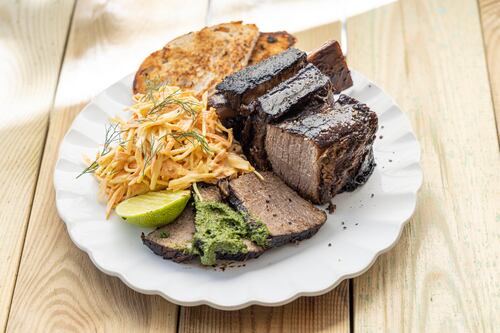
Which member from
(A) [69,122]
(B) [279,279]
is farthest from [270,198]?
(A) [69,122]

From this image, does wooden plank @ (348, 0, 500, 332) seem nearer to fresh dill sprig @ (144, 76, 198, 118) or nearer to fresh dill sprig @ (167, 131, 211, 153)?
fresh dill sprig @ (167, 131, 211, 153)

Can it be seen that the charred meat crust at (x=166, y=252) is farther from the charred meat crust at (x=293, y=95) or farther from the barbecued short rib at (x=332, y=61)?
the barbecued short rib at (x=332, y=61)

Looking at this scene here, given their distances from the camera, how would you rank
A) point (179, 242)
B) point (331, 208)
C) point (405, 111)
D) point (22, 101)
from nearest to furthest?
point (179, 242), point (331, 208), point (405, 111), point (22, 101)

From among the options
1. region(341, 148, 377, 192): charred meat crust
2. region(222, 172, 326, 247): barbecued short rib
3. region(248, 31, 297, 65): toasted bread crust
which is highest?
region(248, 31, 297, 65): toasted bread crust

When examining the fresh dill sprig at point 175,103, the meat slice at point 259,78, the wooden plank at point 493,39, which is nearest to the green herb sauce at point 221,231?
the fresh dill sprig at point 175,103

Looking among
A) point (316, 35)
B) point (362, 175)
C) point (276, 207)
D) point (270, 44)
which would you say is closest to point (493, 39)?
point (316, 35)

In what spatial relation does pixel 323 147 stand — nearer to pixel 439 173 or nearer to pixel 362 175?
pixel 362 175

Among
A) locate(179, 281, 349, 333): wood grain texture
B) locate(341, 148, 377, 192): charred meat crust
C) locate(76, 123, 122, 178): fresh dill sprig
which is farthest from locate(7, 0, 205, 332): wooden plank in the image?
locate(341, 148, 377, 192): charred meat crust
